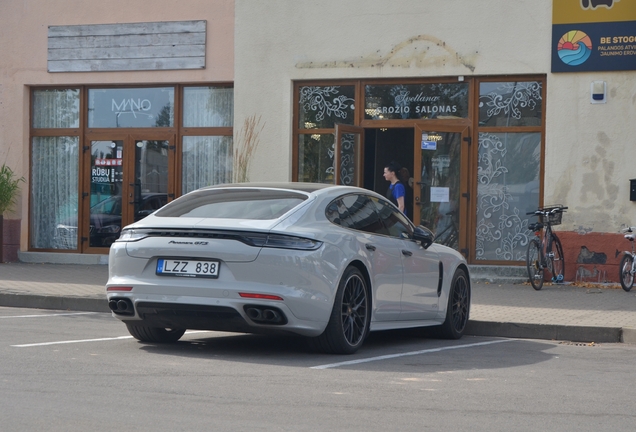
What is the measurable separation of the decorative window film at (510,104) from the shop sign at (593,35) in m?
0.62

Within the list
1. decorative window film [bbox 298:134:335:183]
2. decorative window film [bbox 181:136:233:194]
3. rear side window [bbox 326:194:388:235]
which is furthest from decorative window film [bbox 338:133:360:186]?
rear side window [bbox 326:194:388:235]

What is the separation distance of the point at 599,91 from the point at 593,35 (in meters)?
0.88

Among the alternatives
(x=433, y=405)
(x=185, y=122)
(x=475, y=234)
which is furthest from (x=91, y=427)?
(x=185, y=122)

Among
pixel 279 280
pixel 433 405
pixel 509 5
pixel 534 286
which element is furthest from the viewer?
pixel 509 5

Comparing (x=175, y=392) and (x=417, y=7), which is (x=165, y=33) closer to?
(x=417, y=7)

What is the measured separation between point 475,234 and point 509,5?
3699mm

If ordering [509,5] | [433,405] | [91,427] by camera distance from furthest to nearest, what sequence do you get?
[509,5], [433,405], [91,427]

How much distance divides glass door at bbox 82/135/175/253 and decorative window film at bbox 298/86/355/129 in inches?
109

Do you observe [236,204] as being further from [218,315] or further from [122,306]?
[122,306]

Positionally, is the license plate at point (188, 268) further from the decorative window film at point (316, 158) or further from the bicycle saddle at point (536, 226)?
the decorative window film at point (316, 158)

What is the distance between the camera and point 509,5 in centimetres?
1614

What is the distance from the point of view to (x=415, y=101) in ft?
55.4

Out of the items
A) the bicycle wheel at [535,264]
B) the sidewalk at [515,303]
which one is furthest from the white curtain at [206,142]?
the bicycle wheel at [535,264]

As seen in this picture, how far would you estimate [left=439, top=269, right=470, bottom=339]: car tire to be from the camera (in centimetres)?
1038
